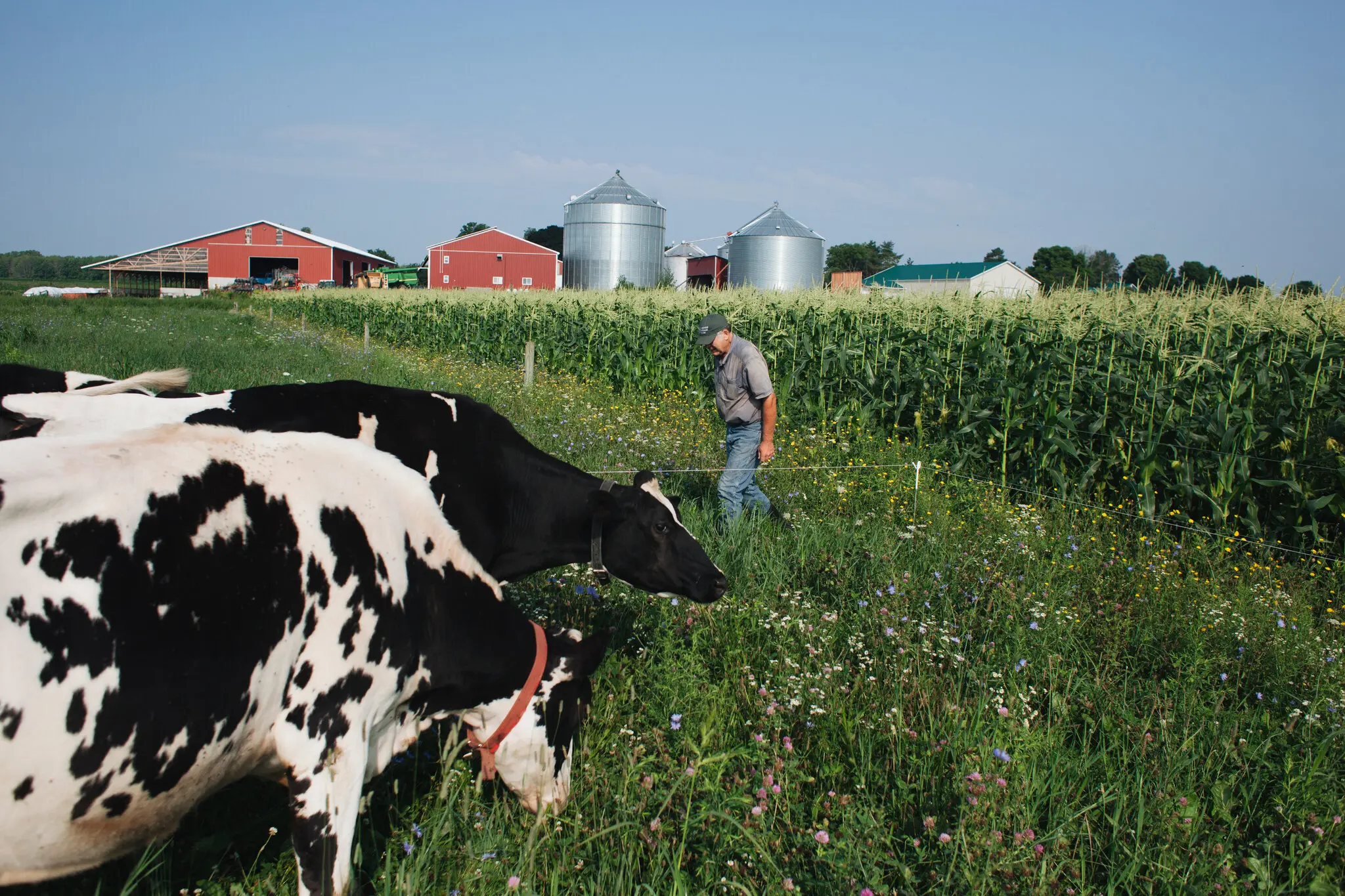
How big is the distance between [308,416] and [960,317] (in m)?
8.25

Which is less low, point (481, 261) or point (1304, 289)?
point (481, 261)

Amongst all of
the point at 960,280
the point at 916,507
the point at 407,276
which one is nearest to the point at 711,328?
the point at 916,507

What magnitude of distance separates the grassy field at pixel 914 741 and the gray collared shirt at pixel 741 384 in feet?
3.02

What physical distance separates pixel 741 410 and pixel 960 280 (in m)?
10.1

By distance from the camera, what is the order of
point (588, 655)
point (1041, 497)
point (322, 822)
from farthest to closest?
point (1041, 497), point (588, 655), point (322, 822)

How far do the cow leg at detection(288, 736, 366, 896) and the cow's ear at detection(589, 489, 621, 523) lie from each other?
1834 millimetres

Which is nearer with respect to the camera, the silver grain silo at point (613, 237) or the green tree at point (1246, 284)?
the green tree at point (1246, 284)

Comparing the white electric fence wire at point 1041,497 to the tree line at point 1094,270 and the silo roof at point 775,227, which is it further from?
the silo roof at point 775,227

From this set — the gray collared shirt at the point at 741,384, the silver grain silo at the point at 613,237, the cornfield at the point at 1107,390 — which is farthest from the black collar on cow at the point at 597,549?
the silver grain silo at the point at 613,237

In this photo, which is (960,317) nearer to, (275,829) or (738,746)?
(738,746)

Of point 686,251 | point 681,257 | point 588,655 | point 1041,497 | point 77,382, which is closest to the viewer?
point 588,655

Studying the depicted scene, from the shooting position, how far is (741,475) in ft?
23.4

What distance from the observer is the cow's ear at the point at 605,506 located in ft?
13.9

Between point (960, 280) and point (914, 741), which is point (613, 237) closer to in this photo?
point (960, 280)
